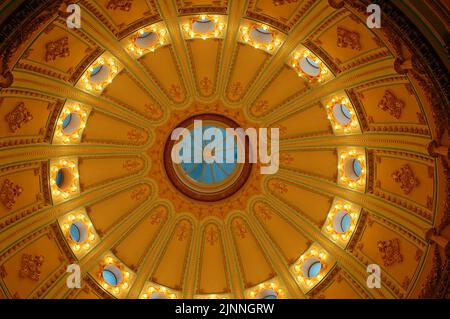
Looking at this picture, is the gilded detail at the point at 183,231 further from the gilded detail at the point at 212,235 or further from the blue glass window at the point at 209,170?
the blue glass window at the point at 209,170

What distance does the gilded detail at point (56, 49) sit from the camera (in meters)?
15.5

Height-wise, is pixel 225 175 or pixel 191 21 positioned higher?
pixel 191 21

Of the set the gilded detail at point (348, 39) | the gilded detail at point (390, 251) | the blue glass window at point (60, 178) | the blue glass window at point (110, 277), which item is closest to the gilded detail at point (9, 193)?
the blue glass window at point (60, 178)

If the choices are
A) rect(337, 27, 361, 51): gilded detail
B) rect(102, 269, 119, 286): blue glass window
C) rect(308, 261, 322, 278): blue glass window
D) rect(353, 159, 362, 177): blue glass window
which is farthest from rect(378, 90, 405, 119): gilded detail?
rect(102, 269, 119, 286): blue glass window

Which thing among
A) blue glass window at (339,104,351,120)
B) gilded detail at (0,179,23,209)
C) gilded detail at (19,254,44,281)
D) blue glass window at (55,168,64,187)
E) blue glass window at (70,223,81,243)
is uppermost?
blue glass window at (339,104,351,120)

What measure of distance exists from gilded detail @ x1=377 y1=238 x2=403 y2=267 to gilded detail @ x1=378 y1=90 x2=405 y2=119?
14.8 feet

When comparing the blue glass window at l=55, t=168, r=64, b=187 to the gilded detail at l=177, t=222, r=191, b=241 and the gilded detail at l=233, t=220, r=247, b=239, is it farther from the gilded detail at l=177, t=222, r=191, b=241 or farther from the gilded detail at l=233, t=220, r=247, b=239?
the gilded detail at l=233, t=220, r=247, b=239

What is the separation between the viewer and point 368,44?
15258 millimetres

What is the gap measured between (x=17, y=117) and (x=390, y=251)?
45.2ft

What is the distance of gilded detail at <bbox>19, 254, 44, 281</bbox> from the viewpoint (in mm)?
17172
